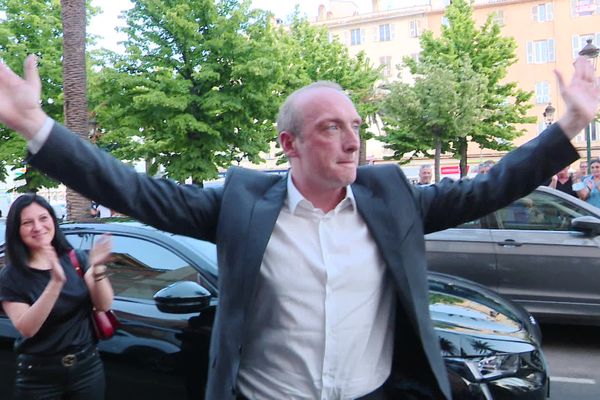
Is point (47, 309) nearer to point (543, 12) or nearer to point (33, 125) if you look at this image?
point (33, 125)

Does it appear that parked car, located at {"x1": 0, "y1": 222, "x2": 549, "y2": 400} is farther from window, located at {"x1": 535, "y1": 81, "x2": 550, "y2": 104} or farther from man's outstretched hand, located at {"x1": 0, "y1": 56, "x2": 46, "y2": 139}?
window, located at {"x1": 535, "y1": 81, "x2": 550, "y2": 104}

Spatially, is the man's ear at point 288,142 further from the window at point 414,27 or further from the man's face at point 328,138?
the window at point 414,27

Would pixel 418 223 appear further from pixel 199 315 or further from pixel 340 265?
pixel 199 315

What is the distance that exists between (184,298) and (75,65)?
24.2ft

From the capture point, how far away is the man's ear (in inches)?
70.2

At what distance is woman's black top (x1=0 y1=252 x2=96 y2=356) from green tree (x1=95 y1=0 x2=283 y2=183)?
13914 mm

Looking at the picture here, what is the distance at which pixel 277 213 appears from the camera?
5.58 ft

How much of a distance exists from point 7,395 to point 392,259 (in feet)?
9.57

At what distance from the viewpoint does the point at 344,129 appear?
169 centimetres

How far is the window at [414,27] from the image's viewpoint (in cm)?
5070

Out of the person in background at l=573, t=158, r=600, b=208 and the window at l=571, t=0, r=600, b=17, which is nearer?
the person in background at l=573, t=158, r=600, b=208

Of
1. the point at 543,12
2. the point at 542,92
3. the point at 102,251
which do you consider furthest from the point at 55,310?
the point at 543,12

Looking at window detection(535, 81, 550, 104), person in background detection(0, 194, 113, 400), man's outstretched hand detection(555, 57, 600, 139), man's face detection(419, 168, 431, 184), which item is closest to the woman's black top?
person in background detection(0, 194, 113, 400)

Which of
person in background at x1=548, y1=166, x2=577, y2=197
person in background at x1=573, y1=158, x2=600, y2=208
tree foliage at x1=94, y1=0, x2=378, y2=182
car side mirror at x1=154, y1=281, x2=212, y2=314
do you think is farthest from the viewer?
tree foliage at x1=94, y1=0, x2=378, y2=182
